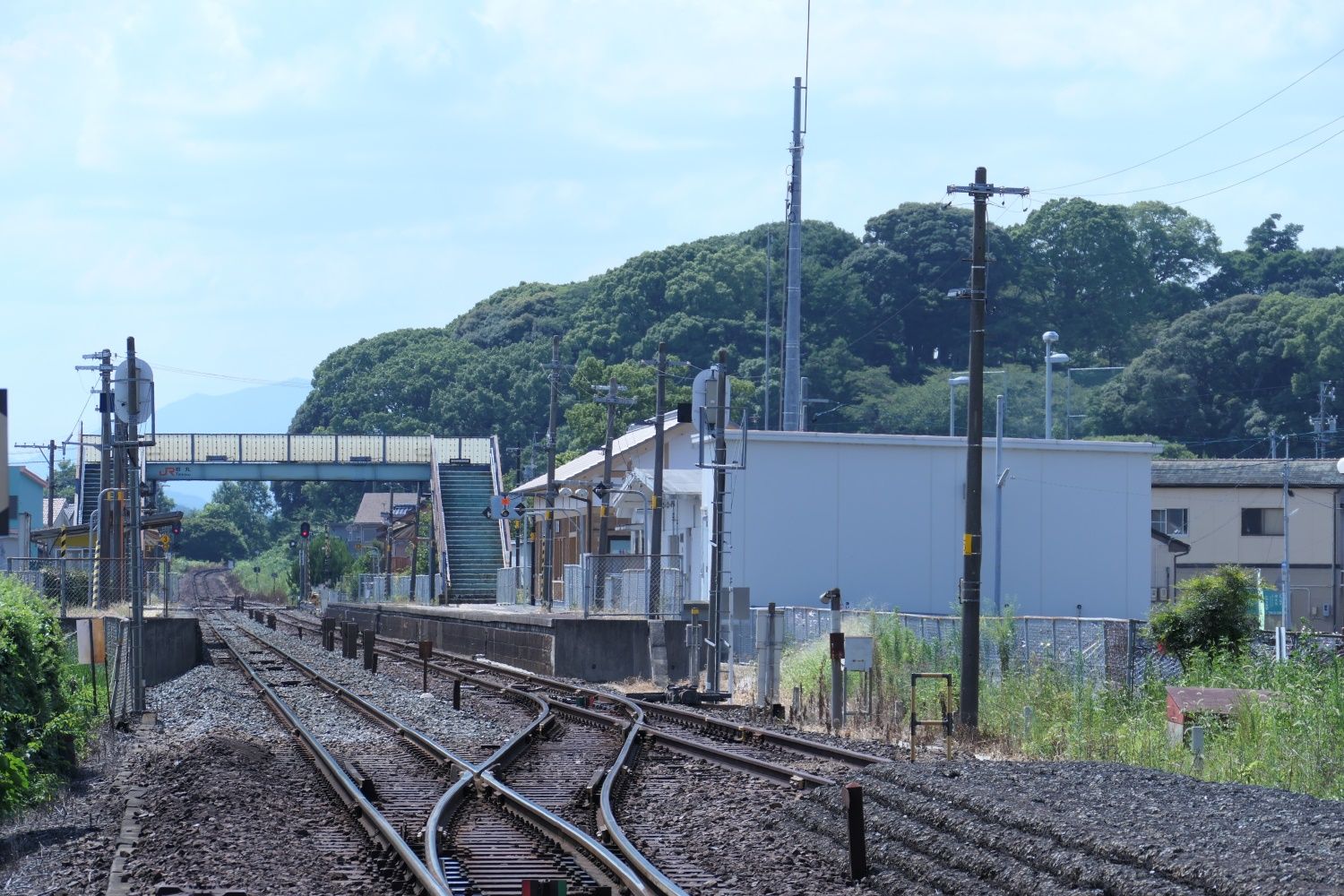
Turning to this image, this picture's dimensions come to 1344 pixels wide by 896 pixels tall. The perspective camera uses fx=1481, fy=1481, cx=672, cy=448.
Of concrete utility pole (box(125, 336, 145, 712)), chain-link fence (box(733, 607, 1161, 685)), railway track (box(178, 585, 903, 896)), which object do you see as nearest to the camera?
railway track (box(178, 585, 903, 896))

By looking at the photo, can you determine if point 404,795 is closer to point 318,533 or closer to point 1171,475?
point 1171,475

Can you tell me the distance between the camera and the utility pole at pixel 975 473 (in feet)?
58.5

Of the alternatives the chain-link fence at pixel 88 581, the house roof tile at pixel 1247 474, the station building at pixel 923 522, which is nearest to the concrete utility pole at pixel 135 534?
the chain-link fence at pixel 88 581

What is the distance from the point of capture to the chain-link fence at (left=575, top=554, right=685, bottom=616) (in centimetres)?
2942

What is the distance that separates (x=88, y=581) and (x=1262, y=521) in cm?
3785

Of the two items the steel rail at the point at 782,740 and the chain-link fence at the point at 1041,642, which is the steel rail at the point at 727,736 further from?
the chain-link fence at the point at 1041,642

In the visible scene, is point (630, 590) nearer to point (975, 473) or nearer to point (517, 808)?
point (975, 473)

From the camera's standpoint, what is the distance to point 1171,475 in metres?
52.2

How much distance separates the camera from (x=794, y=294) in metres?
42.5

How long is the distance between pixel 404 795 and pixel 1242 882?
7.22 m

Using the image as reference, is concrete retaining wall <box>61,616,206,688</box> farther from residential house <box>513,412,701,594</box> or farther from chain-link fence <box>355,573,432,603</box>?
chain-link fence <box>355,573,432,603</box>

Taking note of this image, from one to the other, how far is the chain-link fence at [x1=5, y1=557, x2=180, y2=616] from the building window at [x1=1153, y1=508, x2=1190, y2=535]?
112 feet

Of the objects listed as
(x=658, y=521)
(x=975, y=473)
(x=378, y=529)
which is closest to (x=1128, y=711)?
(x=975, y=473)

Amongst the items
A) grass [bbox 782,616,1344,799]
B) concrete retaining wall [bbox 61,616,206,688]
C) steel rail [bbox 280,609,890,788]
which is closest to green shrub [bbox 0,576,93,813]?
steel rail [bbox 280,609,890,788]
